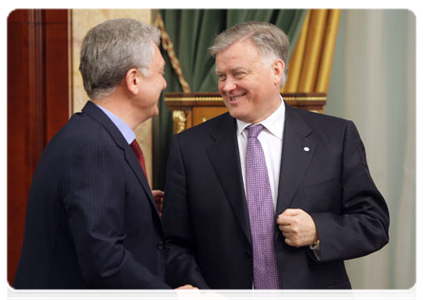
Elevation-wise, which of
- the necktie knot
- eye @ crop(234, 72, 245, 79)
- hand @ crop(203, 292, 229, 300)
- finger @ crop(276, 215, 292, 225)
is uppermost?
eye @ crop(234, 72, 245, 79)

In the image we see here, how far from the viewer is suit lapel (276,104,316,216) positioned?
7.18 ft

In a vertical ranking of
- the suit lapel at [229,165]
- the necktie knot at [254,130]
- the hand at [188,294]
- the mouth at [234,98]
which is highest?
the mouth at [234,98]

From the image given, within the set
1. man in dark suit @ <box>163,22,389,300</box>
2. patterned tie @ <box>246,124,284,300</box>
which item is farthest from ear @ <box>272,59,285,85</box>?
patterned tie @ <box>246,124,284,300</box>

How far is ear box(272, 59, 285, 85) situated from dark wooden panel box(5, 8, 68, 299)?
144 centimetres

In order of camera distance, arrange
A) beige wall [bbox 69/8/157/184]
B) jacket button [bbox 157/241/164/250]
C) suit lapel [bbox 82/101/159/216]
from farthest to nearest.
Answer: beige wall [bbox 69/8/157/184], jacket button [bbox 157/241/164/250], suit lapel [bbox 82/101/159/216]

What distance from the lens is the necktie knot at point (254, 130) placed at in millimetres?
2305

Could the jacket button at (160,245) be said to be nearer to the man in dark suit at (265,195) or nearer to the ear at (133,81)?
the man in dark suit at (265,195)

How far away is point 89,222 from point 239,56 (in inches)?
40.8

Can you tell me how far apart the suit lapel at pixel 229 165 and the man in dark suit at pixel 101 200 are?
421mm

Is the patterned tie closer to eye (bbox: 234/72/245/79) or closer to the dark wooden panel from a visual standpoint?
eye (bbox: 234/72/245/79)

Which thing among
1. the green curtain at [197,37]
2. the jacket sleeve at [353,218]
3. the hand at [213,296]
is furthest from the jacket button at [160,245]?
the green curtain at [197,37]

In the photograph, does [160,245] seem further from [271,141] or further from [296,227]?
[271,141]

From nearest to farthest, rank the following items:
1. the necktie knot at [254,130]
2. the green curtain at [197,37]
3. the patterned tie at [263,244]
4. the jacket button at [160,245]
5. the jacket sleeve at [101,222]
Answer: the jacket sleeve at [101,222] → the jacket button at [160,245] → the patterned tie at [263,244] → the necktie knot at [254,130] → the green curtain at [197,37]

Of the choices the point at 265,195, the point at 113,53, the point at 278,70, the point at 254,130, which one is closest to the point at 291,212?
the point at 265,195
